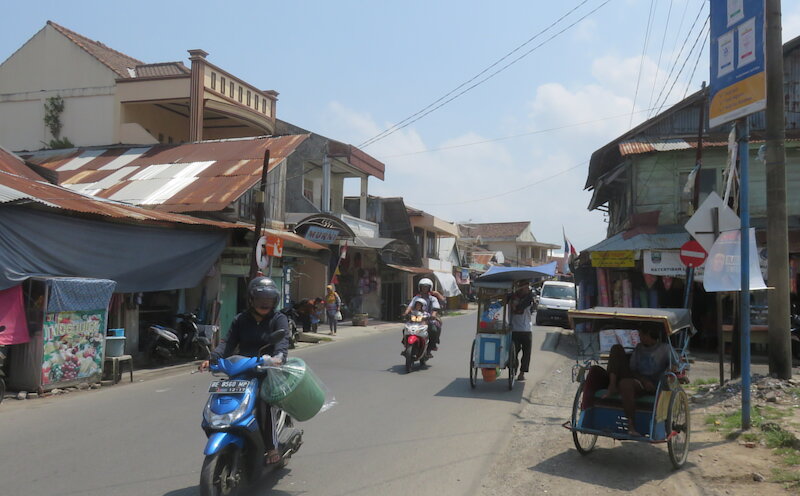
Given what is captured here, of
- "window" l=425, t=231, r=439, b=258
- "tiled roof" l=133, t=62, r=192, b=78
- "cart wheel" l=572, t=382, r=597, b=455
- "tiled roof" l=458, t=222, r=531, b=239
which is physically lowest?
"cart wheel" l=572, t=382, r=597, b=455

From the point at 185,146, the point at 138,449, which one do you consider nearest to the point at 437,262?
the point at 185,146

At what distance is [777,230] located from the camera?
9469mm

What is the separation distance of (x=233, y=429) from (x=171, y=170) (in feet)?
59.6

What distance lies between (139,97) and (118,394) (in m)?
18.6

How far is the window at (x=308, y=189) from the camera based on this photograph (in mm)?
27141

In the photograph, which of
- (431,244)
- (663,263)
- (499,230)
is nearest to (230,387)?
(663,263)

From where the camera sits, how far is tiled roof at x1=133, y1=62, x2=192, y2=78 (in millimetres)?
28266

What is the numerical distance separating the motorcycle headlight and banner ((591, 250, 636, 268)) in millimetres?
15110

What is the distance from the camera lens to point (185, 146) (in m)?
23.6

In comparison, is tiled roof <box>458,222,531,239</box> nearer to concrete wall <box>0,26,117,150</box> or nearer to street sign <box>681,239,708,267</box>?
concrete wall <box>0,26,117,150</box>

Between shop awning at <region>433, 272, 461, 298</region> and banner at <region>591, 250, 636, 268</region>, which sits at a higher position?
banner at <region>591, 250, 636, 268</region>

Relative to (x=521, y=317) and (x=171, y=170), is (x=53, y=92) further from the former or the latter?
(x=521, y=317)

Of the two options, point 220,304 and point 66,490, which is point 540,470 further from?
A: point 220,304

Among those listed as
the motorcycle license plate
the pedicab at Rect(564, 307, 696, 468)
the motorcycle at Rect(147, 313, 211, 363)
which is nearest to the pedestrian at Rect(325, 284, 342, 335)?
the motorcycle at Rect(147, 313, 211, 363)
